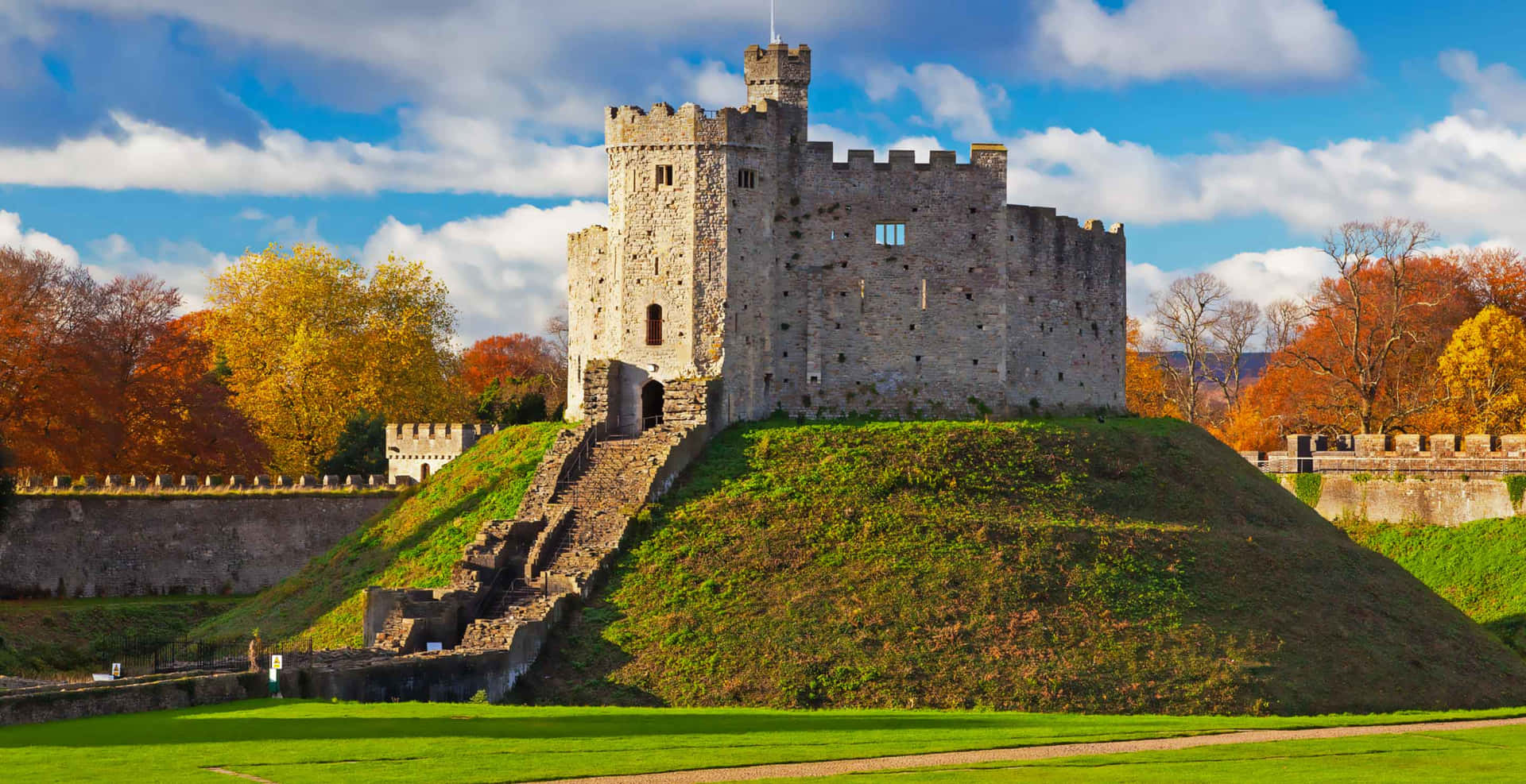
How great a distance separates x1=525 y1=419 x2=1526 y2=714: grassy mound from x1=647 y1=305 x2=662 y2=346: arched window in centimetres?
422

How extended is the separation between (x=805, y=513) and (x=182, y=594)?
26.6 metres

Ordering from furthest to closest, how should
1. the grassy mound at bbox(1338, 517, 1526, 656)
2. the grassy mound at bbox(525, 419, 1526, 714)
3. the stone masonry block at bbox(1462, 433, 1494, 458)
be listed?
1. the stone masonry block at bbox(1462, 433, 1494, 458)
2. the grassy mound at bbox(1338, 517, 1526, 656)
3. the grassy mound at bbox(525, 419, 1526, 714)

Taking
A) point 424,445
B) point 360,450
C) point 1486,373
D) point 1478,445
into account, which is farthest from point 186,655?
point 1486,373

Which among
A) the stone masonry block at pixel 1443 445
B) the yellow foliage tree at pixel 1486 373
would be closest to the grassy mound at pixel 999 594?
the stone masonry block at pixel 1443 445

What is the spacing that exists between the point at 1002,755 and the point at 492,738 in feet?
27.6

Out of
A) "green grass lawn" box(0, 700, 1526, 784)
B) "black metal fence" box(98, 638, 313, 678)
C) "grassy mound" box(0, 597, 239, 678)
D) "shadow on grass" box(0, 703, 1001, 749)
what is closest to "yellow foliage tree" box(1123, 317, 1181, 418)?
"grassy mound" box(0, 597, 239, 678)

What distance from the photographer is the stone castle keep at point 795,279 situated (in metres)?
50.1

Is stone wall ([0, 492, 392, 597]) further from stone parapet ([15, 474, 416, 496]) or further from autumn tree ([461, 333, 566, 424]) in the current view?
autumn tree ([461, 333, 566, 424])

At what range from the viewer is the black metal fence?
3572 cm

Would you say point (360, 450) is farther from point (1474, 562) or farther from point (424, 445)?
point (1474, 562)

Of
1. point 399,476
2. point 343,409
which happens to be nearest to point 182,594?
point 399,476

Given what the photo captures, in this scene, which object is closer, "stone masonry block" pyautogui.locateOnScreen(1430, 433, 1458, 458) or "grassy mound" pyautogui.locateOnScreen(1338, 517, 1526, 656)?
"grassy mound" pyautogui.locateOnScreen(1338, 517, 1526, 656)

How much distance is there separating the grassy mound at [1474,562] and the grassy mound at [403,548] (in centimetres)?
3255

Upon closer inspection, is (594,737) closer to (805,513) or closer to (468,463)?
(805,513)
